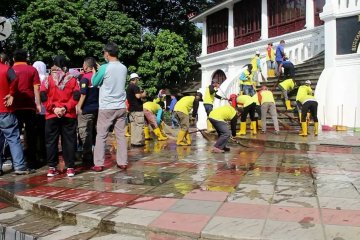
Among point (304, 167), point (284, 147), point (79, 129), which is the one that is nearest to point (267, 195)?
point (304, 167)

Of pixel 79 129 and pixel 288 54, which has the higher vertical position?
pixel 288 54

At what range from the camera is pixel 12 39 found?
88.3 feet

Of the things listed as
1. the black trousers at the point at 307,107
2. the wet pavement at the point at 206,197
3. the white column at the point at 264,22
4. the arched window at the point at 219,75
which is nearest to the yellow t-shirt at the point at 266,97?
the black trousers at the point at 307,107

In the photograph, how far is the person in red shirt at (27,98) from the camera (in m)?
6.58

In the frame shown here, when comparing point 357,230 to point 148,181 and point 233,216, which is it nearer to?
point 233,216

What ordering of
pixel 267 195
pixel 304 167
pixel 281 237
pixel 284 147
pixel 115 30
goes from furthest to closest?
pixel 115 30 < pixel 284 147 < pixel 304 167 < pixel 267 195 < pixel 281 237

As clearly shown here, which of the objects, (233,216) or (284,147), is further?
(284,147)

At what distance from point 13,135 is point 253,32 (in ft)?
60.5

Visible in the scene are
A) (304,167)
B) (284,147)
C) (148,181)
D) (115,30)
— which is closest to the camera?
(148,181)

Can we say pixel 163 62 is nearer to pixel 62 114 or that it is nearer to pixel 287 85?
pixel 287 85

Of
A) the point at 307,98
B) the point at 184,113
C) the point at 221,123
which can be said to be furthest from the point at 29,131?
the point at 307,98

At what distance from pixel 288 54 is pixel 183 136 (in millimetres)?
8815

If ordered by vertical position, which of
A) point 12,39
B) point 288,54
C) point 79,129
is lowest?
point 79,129

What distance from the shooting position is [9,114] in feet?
20.9
